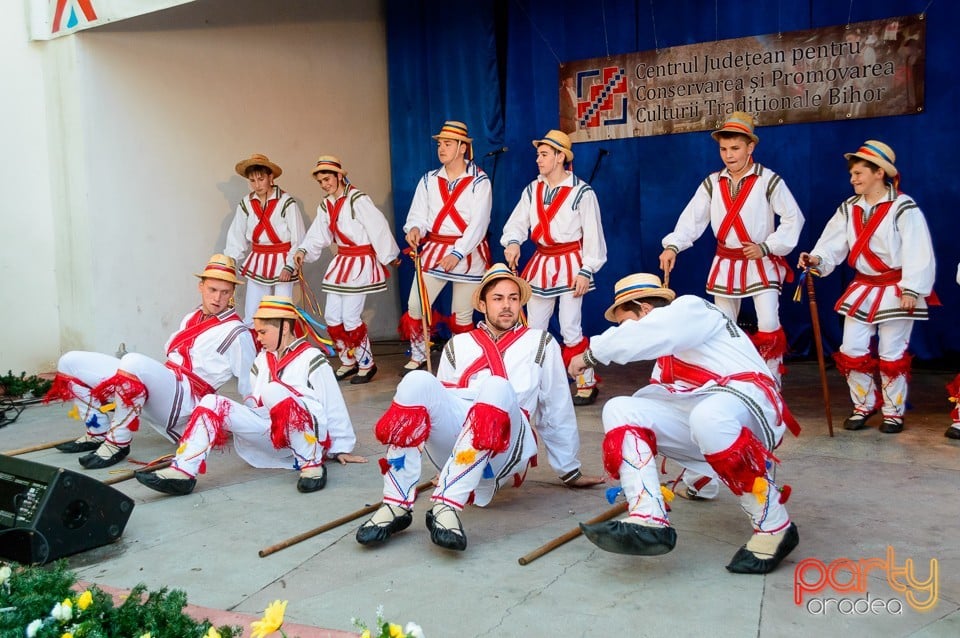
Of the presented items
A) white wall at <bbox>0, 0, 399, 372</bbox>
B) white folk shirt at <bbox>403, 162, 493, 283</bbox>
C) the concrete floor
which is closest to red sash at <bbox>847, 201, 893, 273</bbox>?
the concrete floor

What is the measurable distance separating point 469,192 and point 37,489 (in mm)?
3684

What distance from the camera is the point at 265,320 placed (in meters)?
4.48

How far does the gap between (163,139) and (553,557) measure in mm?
4781

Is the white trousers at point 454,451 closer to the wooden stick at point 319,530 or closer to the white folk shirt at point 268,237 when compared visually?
the wooden stick at point 319,530

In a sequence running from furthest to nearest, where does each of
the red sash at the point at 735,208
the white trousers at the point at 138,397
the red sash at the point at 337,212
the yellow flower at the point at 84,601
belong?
the red sash at the point at 337,212
the red sash at the point at 735,208
the white trousers at the point at 138,397
the yellow flower at the point at 84,601

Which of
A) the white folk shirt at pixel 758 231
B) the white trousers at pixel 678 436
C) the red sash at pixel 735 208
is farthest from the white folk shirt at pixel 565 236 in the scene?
the white trousers at pixel 678 436

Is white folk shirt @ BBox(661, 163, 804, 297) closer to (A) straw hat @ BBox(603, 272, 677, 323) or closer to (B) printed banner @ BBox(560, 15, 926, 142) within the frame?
(B) printed banner @ BBox(560, 15, 926, 142)

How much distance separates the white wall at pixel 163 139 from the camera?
6.78 meters

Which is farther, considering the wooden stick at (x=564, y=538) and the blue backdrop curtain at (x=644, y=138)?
the blue backdrop curtain at (x=644, y=138)

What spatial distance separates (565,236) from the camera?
239 inches

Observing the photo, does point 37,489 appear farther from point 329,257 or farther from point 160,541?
point 329,257

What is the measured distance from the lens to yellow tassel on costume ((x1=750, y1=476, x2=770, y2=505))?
314 cm

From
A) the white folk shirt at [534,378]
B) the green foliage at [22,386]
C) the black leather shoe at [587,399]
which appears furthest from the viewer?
the green foliage at [22,386]

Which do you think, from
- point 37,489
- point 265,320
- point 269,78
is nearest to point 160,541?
point 37,489
